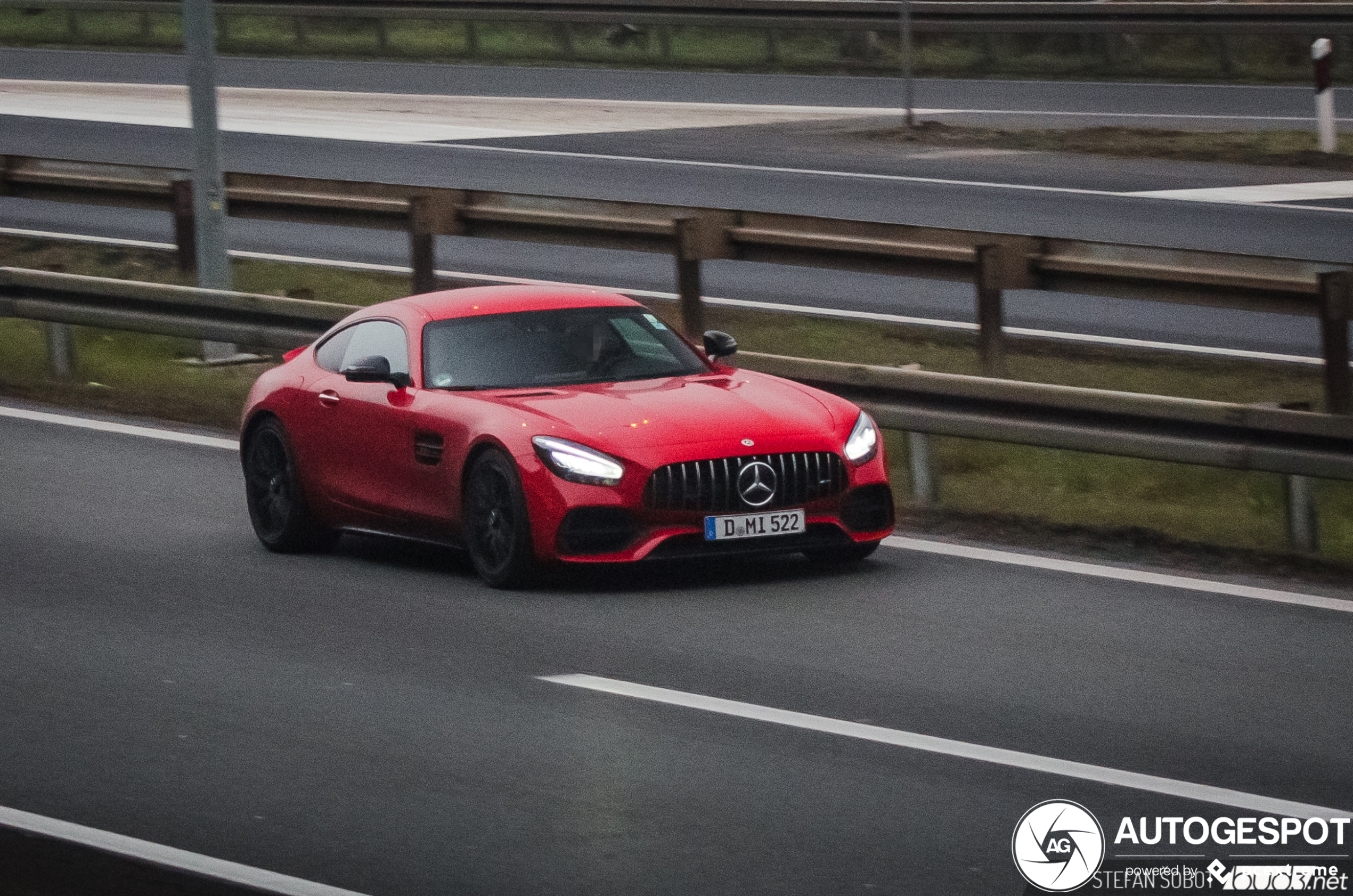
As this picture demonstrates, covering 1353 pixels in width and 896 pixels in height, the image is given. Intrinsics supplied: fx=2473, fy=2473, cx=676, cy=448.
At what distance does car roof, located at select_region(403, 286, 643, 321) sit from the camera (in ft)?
37.0

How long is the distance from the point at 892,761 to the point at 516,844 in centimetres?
140

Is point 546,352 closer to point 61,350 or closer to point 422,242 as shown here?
point 422,242

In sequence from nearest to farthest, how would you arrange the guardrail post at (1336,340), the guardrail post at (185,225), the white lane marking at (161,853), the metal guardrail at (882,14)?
1. the white lane marking at (161,853)
2. the guardrail post at (1336,340)
3. the guardrail post at (185,225)
4. the metal guardrail at (882,14)

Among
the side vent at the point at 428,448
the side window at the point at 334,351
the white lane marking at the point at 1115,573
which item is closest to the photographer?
the white lane marking at the point at 1115,573

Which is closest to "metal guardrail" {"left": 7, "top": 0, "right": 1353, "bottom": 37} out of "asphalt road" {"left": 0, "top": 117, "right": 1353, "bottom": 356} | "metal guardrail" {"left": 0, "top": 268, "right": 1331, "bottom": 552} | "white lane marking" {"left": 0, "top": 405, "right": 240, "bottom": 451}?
"asphalt road" {"left": 0, "top": 117, "right": 1353, "bottom": 356}

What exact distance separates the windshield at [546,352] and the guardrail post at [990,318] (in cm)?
245

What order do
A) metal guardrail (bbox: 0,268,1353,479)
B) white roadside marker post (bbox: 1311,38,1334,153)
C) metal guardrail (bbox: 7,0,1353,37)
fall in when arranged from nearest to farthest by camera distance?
metal guardrail (bbox: 0,268,1353,479)
white roadside marker post (bbox: 1311,38,1334,153)
metal guardrail (bbox: 7,0,1353,37)

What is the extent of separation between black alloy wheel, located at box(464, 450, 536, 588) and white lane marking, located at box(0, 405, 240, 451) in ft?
14.1

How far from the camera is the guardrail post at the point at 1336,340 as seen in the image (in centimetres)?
1115

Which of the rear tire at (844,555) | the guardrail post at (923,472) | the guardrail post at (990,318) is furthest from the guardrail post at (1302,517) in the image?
the guardrail post at (990,318)

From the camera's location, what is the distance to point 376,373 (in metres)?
10.9

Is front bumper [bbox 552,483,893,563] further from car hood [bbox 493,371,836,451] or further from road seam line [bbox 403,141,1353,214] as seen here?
road seam line [bbox 403,141,1353,214]

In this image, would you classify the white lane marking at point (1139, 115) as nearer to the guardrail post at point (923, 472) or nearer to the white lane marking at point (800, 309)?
the white lane marking at point (800, 309)

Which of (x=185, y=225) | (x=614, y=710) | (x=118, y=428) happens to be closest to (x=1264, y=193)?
(x=185, y=225)
